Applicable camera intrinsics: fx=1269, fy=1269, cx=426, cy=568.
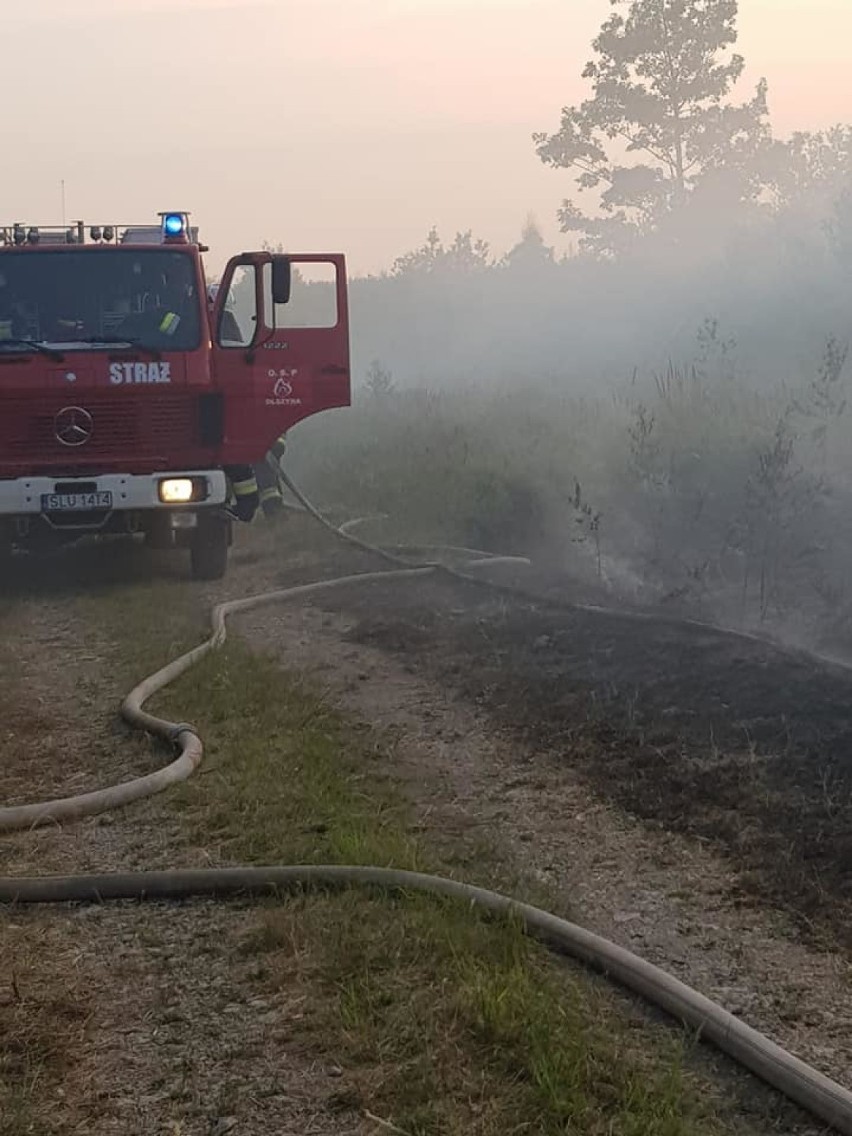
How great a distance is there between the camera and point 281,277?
9.22m

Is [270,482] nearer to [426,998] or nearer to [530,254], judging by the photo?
[426,998]

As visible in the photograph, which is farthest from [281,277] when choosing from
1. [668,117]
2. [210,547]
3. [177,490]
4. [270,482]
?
[668,117]

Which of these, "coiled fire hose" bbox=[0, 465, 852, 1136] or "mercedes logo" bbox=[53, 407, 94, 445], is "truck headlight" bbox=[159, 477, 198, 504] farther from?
"coiled fire hose" bbox=[0, 465, 852, 1136]

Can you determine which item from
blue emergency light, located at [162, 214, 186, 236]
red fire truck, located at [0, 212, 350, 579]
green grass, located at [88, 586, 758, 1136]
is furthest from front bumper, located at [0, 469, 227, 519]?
green grass, located at [88, 586, 758, 1136]

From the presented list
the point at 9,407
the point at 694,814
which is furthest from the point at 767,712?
the point at 9,407

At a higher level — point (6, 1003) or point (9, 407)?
point (9, 407)

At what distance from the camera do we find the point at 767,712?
5.35 m

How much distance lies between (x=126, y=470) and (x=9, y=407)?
2.98ft

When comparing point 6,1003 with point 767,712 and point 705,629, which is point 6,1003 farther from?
point 705,629

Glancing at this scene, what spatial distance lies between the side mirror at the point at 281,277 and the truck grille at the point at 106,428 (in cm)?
98

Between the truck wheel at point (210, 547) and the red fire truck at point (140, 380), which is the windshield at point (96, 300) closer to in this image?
the red fire truck at point (140, 380)

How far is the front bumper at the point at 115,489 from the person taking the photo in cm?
898

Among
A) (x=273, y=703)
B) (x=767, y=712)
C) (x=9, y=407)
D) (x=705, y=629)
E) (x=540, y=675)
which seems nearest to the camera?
(x=767, y=712)

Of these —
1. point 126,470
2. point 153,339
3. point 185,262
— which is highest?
point 185,262
